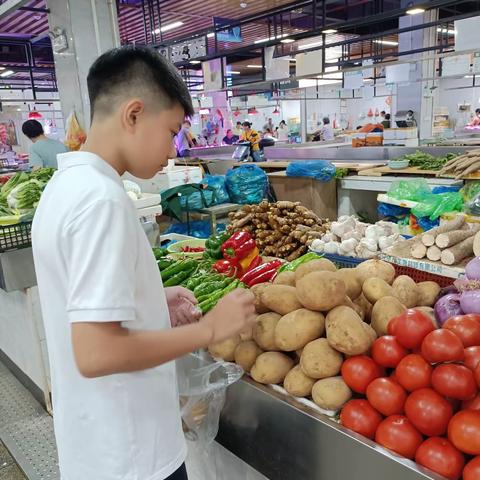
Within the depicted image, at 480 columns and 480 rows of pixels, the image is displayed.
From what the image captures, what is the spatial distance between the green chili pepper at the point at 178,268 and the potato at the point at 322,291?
1108 millimetres

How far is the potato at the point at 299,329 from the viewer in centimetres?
159

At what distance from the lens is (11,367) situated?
12.5 feet

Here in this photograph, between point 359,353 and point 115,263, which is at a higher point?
point 115,263

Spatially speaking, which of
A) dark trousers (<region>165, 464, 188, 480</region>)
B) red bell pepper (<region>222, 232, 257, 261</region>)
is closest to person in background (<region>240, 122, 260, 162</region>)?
red bell pepper (<region>222, 232, 257, 261</region>)

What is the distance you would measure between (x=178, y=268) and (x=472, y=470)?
1762 millimetres

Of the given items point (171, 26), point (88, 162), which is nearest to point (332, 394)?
point (88, 162)

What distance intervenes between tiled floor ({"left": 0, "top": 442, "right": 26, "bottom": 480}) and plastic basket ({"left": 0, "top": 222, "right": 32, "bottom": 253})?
4.31 feet

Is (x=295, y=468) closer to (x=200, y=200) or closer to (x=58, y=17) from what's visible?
(x=200, y=200)

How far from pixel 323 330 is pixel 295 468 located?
49cm

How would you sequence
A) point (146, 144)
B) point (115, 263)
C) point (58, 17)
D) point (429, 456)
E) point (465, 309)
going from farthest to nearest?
point (58, 17) → point (465, 309) → point (429, 456) → point (146, 144) → point (115, 263)

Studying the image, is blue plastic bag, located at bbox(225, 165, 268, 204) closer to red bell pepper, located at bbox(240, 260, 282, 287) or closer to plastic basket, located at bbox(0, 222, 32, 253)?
plastic basket, located at bbox(0, 222, 32, 253)

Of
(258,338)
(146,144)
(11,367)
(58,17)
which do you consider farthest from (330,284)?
(58,17)

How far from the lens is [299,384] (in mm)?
1573

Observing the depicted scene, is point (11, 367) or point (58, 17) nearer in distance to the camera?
point (11, 367)
